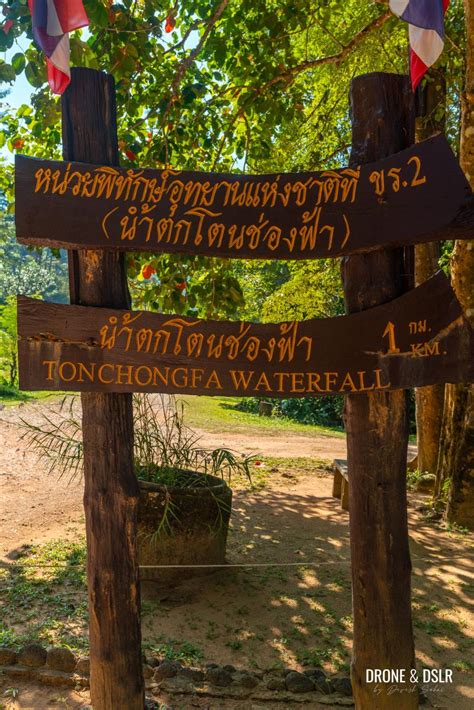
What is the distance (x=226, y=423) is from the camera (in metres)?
14.4

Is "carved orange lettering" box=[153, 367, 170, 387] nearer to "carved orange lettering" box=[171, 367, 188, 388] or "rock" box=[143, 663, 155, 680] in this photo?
→ "carved orange lettering" box=[171, 367, 188, 388]

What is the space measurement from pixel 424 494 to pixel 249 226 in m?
5.95

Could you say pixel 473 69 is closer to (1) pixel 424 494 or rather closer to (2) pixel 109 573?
(1) pixel 424 494

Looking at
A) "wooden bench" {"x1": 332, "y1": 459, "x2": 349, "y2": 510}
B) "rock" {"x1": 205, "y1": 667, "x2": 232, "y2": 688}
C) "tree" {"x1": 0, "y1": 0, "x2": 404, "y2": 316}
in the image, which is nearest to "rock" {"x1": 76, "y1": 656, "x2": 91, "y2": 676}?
"rock" {"x1": 205, "y1": 667, "x2": 232, "y2": 688}

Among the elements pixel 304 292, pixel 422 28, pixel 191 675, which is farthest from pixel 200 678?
pixel 304 292

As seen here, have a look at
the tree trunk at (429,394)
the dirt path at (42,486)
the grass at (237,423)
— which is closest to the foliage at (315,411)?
the grass at (237,423)

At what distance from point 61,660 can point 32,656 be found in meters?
0.17

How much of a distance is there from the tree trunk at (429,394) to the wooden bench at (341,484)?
3.96 ft

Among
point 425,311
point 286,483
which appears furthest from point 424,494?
point 425,311

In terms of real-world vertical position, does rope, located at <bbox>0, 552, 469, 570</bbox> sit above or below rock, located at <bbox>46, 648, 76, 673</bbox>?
above

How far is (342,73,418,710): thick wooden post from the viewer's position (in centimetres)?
300

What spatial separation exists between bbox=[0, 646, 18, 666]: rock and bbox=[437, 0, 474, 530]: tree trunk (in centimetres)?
432

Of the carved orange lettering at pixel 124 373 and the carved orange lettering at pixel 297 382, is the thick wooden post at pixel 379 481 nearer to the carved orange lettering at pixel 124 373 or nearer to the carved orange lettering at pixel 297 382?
the carved orange lettering at pixel 297 382

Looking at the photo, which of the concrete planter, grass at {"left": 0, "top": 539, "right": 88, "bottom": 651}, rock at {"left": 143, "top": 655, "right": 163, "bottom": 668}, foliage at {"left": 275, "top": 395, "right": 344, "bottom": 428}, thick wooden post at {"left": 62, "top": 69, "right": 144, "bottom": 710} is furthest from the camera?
foliage at {"left": 275, "top": 395, "right": 344, "bottom": 428}
